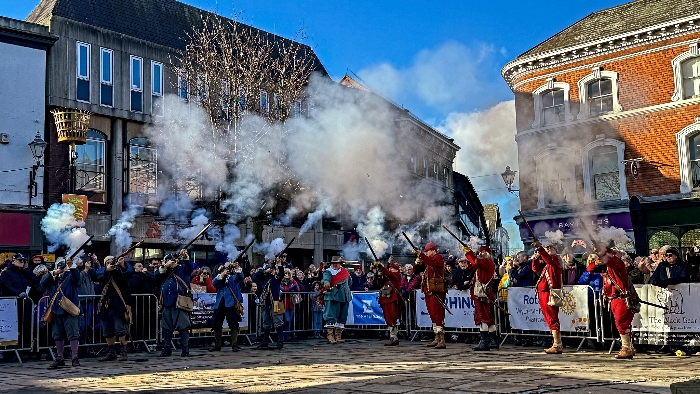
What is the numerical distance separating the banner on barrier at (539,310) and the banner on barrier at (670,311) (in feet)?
3.09

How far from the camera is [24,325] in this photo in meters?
12.3

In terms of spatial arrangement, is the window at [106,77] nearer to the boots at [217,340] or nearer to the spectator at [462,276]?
the boots at [217,340]

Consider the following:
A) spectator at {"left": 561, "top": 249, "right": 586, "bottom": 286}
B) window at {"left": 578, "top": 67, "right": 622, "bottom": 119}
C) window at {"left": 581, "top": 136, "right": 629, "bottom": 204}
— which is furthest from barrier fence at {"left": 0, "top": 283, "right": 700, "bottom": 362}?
window at {"left": 578, "top": 67, "right": 622, "bottom": 119}

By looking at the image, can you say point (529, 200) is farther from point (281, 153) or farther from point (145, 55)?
point (145, 55)

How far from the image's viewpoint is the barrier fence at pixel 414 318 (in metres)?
11.4

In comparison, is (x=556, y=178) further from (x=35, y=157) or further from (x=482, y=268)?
(x=35, y=157)

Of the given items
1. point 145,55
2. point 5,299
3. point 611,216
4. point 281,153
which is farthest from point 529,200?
point 5,299

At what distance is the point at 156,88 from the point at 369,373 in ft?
64.0

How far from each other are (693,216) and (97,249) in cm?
1949

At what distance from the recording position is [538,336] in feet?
43.8

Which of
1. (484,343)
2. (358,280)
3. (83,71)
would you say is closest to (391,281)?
(484,343)

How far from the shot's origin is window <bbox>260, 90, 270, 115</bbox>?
75.4 ft

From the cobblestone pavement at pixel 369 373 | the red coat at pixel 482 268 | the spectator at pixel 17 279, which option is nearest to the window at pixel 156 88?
the spectator at pixel 17 279

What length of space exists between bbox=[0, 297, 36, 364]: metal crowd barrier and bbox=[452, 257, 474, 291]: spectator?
784 cm
